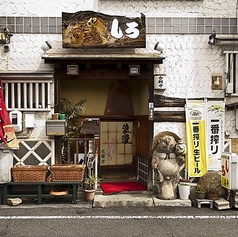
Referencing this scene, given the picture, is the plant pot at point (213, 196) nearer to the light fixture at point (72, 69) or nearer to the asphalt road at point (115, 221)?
the asphalt road at point (115, 221)

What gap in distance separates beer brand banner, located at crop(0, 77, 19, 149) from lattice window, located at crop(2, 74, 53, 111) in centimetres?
39

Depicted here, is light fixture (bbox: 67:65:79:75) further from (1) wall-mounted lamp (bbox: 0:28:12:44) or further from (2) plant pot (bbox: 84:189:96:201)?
(2) plant pot (bbox: 84:189:96:201)

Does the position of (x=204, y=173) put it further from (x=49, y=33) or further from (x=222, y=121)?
(x=49, y=33)

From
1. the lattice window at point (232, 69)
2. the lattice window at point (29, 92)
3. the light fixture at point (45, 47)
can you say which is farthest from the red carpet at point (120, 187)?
the light fixture at point (45, 47)

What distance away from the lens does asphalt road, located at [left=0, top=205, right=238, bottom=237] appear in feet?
20.9

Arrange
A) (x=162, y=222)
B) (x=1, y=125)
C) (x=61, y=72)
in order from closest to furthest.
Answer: (x=162, y=222) → (x=1, y=125) → (x=61, y=72)

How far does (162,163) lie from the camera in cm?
837

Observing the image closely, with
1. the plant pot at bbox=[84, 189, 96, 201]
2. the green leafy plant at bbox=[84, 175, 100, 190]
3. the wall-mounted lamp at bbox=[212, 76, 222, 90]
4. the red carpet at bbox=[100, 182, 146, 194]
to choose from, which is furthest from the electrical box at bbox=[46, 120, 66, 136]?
the wall-mounted lamp at bbox=[212, 76, 222, 90]

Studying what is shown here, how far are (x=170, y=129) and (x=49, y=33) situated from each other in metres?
4.28

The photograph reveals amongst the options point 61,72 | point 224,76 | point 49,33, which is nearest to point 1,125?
point 61,72

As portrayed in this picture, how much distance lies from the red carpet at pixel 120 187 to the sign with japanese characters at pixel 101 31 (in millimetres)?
4019

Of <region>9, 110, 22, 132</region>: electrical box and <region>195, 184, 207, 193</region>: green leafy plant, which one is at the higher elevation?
<region>9, 110, 22, 132</region>: electrical box

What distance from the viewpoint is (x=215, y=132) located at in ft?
30.0

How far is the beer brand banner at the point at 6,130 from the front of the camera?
831 centimetres
